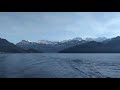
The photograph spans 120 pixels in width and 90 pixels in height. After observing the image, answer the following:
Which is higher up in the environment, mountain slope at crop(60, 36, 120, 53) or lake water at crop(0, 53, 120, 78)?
mountain slope at crop(60, 36, 120, 53)

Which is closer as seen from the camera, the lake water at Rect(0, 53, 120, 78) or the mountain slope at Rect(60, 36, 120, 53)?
the lake water at Rect(0, 53, 120, 78)

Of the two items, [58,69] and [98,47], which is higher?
[98,47]

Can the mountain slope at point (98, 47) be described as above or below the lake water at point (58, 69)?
above

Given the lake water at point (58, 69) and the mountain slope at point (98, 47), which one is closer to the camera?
the lake water at point (58, 69)

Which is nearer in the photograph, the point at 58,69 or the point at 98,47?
the point at 58,69
